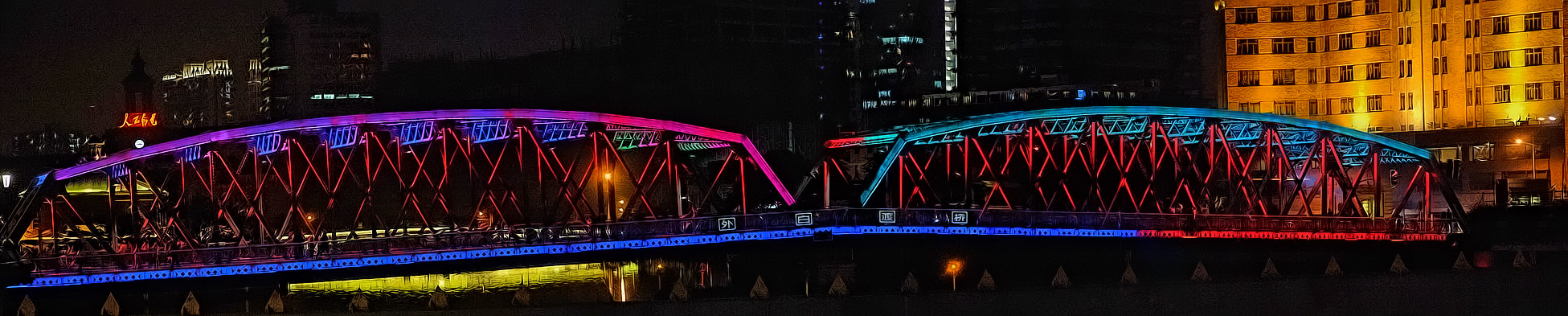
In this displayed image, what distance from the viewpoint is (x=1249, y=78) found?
9969cm

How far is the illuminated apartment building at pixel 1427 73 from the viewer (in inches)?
3346

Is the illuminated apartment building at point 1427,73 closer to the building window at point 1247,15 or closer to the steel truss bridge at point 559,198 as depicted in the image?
the building window at point 1247,15

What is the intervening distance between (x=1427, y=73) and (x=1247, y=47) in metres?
12.1

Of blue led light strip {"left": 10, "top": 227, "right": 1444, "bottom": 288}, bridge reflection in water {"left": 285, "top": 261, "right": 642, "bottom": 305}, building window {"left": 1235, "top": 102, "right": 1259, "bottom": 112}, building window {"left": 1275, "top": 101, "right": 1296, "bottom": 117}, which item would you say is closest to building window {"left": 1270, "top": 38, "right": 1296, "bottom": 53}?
building window {"left": 1275, "top": 101, "right": 1296, "bottom": 117}

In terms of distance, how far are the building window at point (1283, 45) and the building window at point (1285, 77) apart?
127 cm

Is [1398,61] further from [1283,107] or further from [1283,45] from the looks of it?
[1283,107]

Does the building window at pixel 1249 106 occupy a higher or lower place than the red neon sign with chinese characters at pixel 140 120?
lower

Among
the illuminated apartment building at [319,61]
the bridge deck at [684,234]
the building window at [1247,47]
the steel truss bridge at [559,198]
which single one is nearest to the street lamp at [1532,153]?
the steel truss bridge at [559,198]

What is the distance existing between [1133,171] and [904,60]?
2941 cm

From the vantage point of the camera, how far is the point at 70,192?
74.8 meters

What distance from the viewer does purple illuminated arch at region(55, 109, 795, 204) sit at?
56.4m

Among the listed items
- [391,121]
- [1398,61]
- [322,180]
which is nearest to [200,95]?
[322,180]

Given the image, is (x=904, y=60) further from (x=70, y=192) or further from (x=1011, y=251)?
(x=70, y=192)

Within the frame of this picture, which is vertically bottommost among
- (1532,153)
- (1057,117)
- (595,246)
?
(595,246)
